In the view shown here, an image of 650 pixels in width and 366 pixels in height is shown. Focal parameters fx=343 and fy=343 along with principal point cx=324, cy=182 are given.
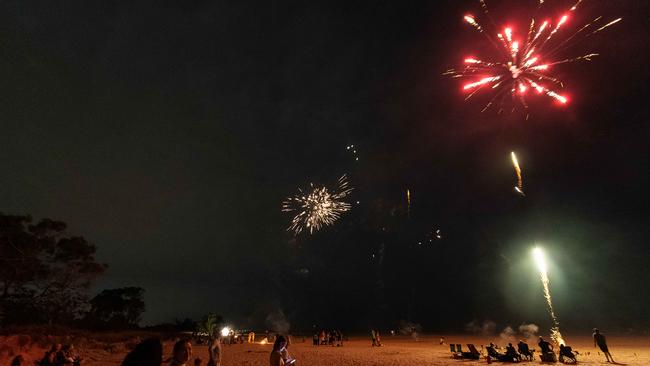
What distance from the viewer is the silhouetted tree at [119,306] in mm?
48281

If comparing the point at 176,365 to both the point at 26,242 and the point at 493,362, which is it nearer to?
the point at 493,362

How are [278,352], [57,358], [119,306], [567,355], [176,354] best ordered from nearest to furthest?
[176,354]
[278,352]
[57,358]
[567,355]
[119,306]

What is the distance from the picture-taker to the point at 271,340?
3988 cm

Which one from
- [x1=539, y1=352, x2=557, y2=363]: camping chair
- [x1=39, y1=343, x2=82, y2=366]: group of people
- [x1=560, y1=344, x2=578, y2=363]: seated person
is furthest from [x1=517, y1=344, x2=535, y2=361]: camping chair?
[x1=39, y1=343, x2=82, y2=366]: group of people

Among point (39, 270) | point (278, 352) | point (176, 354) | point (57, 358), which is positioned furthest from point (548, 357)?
point (39, 270)

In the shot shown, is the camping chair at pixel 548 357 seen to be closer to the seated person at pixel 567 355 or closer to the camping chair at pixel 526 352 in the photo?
the seated person at pixel 567 355

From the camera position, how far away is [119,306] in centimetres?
5056

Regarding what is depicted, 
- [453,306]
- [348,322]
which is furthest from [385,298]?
[453,306]

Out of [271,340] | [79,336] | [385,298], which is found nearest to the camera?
[79,336]

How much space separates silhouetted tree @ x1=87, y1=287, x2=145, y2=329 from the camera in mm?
48281

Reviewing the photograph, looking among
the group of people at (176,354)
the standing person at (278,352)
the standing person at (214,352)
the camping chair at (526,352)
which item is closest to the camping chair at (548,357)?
the camping chair at (526,352)

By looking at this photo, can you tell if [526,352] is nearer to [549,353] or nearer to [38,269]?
[549,353]

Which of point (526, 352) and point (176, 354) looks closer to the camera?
point (176, 354)

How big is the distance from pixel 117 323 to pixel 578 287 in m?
114
